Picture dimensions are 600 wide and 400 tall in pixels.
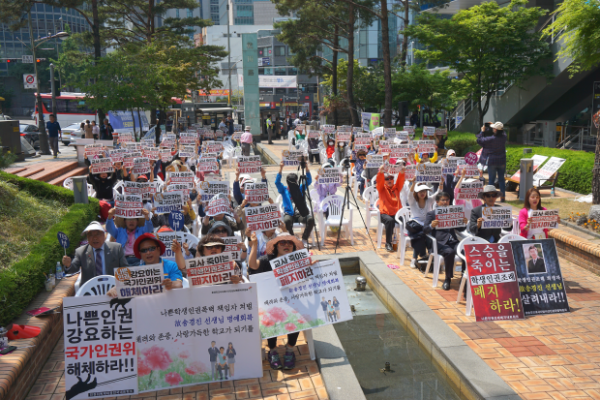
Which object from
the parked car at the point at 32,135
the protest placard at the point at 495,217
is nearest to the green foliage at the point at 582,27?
the protest placard at the point at 495,217

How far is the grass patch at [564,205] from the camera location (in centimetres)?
1164

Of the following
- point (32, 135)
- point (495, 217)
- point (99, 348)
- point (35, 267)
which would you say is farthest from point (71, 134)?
point (99, 348)

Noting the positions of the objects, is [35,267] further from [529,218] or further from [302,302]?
[529,218]

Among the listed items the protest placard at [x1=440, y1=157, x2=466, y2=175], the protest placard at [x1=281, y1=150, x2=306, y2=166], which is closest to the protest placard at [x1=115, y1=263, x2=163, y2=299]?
the protest placard at [x1=281, y1=150, x2=306, y2=166]

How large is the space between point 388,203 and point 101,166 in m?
5.80

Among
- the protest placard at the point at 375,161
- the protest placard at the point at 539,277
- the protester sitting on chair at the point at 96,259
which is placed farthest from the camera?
the protest placard at the point at 375,161

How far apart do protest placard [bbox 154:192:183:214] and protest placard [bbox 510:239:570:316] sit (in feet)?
16.5

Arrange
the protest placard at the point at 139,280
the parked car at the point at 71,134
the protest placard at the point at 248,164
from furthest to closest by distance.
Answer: the parked car at the point at 71,134
the protest placard at the point at 248,164
the protest placard at the point at 139,280

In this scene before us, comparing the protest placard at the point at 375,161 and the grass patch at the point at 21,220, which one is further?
the protest placard at the point at 375,161

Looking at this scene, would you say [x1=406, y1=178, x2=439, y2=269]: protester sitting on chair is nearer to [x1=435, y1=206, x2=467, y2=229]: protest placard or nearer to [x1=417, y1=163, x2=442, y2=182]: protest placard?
[x1=435, y1=206, x2=467, y2=229]: protest placard

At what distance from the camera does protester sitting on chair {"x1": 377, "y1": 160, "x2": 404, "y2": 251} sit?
1012 cm

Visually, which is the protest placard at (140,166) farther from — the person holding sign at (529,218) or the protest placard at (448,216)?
the person holding sign at (529,218)

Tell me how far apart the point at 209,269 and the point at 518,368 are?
3.36m

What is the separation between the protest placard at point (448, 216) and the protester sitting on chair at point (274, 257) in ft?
9.75
